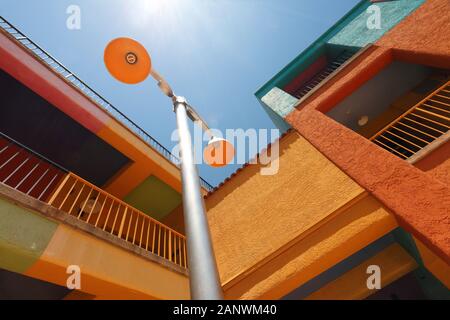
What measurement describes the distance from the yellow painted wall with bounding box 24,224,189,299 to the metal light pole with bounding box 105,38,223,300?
98.7 inches

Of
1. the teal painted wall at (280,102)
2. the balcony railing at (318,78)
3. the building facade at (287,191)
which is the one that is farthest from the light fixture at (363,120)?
the balcony railing at (318,78)

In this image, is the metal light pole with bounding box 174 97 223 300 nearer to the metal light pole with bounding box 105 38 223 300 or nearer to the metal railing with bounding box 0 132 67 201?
the metal light pole with bounding box 105 38 223 300

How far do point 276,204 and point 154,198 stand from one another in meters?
4.39

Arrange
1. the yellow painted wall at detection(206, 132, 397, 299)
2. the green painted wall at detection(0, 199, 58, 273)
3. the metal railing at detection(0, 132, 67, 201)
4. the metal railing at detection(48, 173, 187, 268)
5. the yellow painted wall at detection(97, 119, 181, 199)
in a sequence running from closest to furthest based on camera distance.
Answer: the green painted wall at detection(0, 199, 58, 273) → the yellow painted wall at detection(206, 132, 397, 299) → the metal railing at detection(48, 173, 187, 268) → the metal railing at detection(0, 132, 67, 201) → the yellow painted wall at detection(97, 119, 181, 199)

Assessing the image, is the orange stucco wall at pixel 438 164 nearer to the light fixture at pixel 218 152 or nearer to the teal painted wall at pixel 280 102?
the light fixture at pixel 218 152

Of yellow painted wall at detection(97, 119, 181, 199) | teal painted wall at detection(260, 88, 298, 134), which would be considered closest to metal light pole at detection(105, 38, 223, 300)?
yellow painted wall at detection(97, 119, 181, 199)

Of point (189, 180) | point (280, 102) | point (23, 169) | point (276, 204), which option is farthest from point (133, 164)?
point (189, 180)

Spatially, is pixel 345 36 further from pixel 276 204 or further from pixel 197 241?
pixel 197 241

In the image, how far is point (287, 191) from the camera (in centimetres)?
575

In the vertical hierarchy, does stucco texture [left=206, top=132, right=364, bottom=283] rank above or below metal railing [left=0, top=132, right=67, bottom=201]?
below

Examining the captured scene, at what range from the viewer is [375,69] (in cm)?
679

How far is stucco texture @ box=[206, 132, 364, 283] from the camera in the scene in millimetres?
4973

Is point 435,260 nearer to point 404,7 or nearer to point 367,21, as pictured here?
point 404,7
